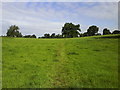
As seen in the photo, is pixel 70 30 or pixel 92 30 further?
pixel 92 30

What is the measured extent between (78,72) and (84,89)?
3.79m

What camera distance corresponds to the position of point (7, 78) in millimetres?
11719

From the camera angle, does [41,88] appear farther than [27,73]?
No

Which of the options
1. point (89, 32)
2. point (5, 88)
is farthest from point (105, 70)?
point (89, 32)

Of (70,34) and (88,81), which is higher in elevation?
(70,34)

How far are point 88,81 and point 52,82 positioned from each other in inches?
113

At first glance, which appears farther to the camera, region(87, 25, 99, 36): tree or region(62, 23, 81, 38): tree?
region(87, 25, 99, 36): tree

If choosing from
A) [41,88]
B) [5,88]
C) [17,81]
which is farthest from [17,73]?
[41,88]

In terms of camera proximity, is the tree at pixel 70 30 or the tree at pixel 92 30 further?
the tree at pixel 92 30

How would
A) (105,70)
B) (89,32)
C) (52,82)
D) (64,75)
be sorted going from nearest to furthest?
(52,82), (64,75), (105,70), (89,32)

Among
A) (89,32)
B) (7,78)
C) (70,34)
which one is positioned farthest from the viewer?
(89,32)

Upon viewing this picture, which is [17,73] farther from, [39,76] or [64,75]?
[64,75]

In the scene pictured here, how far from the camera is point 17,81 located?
11023mm

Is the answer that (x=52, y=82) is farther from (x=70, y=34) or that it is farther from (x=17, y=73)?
(x=70, y=34)
